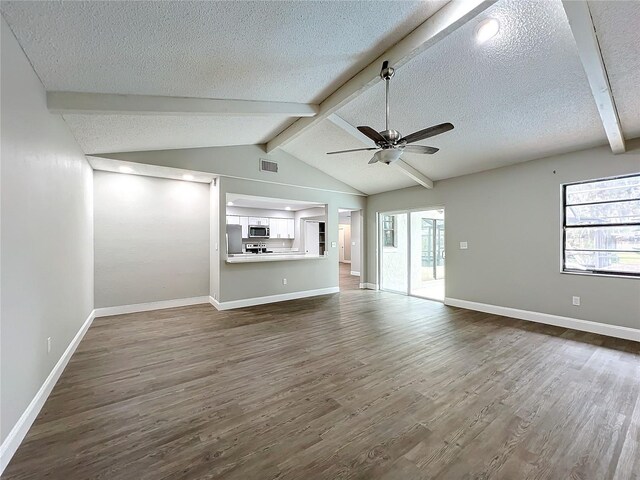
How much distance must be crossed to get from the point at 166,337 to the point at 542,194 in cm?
603

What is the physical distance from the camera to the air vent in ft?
18.0

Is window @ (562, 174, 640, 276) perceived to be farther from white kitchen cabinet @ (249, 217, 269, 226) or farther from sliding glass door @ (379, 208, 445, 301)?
white kitchen cabinet @ (249, 217, 269, 226)

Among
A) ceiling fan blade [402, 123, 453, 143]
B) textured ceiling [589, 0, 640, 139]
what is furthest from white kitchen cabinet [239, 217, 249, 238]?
textured ceiling [589, 0, 640, 139]

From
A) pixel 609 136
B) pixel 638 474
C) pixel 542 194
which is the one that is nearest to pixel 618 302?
pixel 542 194

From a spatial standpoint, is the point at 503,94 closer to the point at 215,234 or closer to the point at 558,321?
the point at 558,321

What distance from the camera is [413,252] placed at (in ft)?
21.6

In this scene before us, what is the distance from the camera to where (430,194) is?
5941 mm

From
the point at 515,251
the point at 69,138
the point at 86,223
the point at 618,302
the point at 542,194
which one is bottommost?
the point at 618,302

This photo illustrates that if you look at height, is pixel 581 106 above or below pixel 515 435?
above

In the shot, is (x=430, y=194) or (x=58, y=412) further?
(x=430, y=194)

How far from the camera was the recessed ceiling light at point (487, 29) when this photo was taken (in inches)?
90.0

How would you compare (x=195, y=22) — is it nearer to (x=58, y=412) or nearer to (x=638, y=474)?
(x=58, y=412)

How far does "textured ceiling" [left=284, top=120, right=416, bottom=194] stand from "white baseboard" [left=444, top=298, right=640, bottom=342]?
9.34 feet

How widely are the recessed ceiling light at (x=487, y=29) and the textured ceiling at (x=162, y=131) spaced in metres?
2.61
